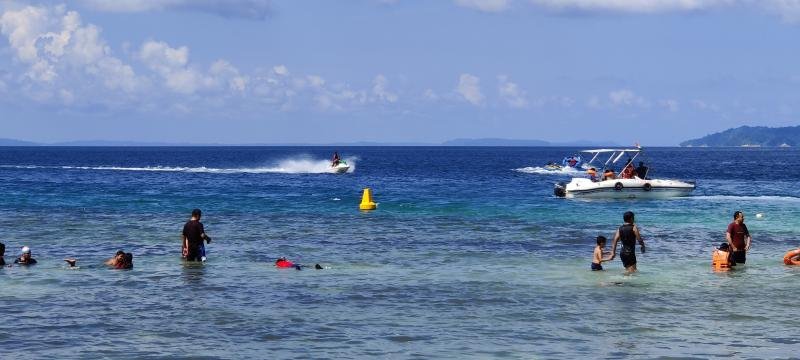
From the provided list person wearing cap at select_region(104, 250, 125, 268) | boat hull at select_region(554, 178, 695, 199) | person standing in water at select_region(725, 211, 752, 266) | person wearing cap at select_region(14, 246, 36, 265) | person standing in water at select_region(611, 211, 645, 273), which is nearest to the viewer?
person standing in water at select_region(611, 211, 645, 273)

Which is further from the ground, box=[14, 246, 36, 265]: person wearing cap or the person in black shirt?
the person in black shirt

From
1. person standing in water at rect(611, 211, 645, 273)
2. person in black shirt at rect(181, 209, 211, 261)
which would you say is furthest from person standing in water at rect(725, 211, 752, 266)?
person in black shirt at rect(181, 209, 211, 261)

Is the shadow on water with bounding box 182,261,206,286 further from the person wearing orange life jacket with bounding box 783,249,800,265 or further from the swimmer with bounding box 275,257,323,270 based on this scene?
the person wearing orange life jacket with bounding box 783,249,800,265

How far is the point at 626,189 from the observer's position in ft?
188

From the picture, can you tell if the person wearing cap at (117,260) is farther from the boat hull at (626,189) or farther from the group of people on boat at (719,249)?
the boat hull at (626,189)

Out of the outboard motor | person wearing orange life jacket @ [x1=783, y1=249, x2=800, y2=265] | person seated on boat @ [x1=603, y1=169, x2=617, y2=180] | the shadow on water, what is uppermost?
person seated on boat @ [x1=603, y1=169, x2=617, y2=180]

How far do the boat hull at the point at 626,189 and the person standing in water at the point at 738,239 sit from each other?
29.2 m

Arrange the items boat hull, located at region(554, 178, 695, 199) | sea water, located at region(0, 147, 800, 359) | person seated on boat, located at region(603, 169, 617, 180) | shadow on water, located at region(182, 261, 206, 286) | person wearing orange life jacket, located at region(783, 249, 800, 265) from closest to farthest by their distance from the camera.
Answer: sea water, located at region(0, 147, 800, 359)
shadow on water, located at region(182, 261, 206, 286)
person wearing orange life jacket, located at region(783, 249, 800, 265)
boat hull, located at region(554, 178, 695, 199)
person seated on boat, located at region(603, 169, 617, 180)

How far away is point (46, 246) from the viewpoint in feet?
109

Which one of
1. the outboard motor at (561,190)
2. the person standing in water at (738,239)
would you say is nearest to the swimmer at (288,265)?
the person standing in water at (738,239)

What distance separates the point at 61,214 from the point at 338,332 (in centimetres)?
3242

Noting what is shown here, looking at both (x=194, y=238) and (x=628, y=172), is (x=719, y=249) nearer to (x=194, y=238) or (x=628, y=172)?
(x=194, y=238)

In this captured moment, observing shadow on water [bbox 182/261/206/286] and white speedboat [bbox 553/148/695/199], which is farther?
white speedboat [bbox 553/148/695/199]

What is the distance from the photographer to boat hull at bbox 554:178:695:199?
5702cm
